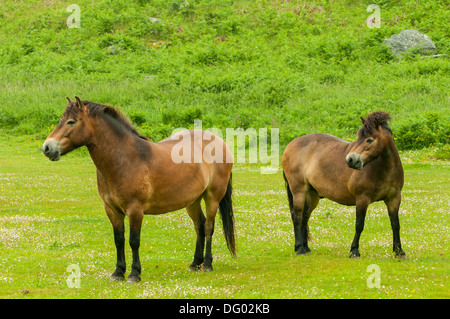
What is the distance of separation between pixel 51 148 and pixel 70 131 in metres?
0.43

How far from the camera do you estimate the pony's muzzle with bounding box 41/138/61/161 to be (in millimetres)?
9703

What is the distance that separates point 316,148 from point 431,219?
5262mm

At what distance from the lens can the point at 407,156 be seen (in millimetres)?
29422

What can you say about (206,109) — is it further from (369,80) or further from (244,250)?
(244,250)

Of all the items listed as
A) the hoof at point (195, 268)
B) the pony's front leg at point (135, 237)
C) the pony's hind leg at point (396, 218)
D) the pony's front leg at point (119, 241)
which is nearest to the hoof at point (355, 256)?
the pony's hind leg at point (396, 218)

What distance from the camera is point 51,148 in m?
9.72

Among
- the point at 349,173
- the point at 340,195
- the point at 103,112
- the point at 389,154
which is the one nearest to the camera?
the point at 103,112

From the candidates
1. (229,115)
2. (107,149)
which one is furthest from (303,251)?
(229,115)

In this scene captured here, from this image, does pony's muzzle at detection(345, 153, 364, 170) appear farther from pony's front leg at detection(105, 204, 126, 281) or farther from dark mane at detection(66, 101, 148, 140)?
pony's front leg at detection(105, 204, 126, 281)

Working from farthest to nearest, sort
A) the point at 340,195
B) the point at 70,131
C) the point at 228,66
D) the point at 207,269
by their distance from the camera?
the point at 228,66 < the point at 340,195 < the point at 207,269 < the point at 70,131

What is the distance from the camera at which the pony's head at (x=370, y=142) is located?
37.9ft

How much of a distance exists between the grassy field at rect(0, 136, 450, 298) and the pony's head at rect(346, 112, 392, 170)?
1.92m

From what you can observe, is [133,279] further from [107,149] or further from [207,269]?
[107,149]

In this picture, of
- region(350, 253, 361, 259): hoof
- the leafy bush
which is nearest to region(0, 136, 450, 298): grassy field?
region(350, 253, 361, 259): hoof
